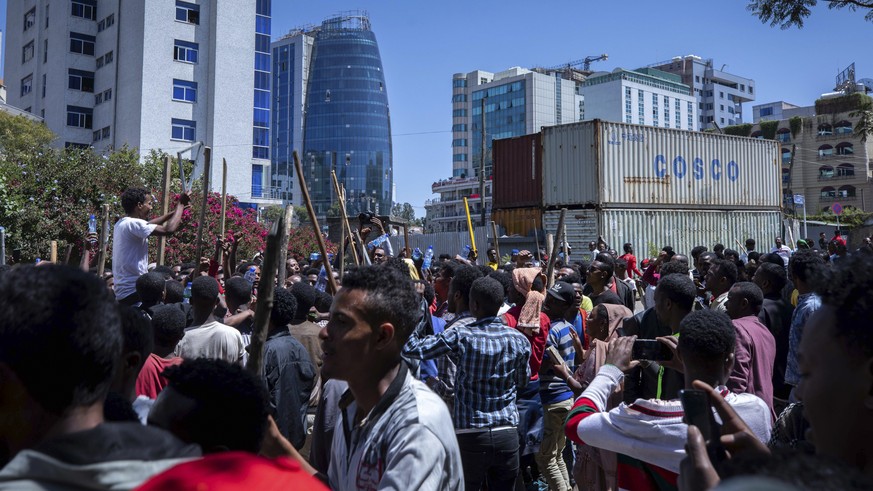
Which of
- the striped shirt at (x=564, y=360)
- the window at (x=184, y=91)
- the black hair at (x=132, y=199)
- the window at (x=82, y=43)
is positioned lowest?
the striped shirt at (x=564, y=360)

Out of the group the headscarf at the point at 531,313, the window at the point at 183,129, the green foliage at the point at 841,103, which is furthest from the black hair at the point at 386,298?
the green foliage at the point at 841,103

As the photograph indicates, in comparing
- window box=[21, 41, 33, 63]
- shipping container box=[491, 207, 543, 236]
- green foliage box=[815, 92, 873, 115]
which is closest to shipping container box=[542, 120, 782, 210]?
shipping container box=[491, 207, 543, 236]

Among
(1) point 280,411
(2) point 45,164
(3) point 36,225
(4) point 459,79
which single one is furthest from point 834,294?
(4) point 459,79

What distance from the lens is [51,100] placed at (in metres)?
45.1

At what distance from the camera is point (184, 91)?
41.8 metres

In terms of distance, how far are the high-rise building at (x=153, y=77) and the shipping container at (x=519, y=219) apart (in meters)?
22.6

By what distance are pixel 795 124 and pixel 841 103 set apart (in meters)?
3.99

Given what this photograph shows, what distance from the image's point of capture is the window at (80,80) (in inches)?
1734

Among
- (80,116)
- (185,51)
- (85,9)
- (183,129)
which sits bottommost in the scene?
(183,129)

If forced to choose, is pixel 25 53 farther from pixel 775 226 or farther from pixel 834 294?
pixel 834 294

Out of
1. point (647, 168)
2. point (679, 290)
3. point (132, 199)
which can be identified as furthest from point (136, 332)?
Answer: point (647, 168)

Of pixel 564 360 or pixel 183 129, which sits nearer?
pixel 564 360

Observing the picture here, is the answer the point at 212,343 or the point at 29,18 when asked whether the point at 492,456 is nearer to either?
the point at 212,343

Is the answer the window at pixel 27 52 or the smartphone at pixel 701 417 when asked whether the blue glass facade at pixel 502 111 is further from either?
the smartphone at pixel 701 417
